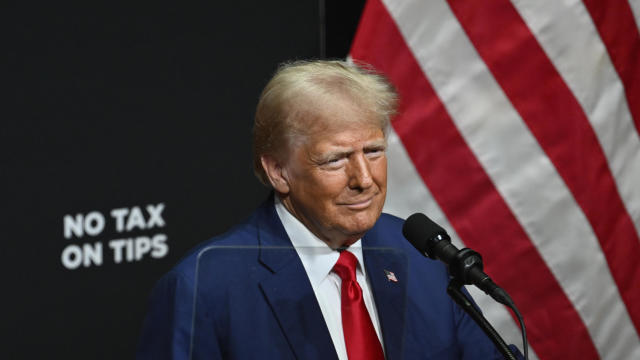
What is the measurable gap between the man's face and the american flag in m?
0.92

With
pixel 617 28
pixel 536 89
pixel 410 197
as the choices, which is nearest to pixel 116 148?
pixel 410 197

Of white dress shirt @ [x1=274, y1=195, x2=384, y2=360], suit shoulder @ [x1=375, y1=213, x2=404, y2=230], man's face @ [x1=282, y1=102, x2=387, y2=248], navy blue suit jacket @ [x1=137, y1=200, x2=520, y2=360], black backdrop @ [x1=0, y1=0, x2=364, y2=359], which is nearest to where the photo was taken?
navy blue suit jacket @ [x1=137, y1=200, x2=520, y2=360]

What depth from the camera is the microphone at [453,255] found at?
967 millimetres

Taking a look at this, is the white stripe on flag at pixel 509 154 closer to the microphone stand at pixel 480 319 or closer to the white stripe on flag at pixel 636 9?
the white stripe on flag at pixel 636 9

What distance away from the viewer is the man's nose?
1175mm

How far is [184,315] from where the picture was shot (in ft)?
3.77

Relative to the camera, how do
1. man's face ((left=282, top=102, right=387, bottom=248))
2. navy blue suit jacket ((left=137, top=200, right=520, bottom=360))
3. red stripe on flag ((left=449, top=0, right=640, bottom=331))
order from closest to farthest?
navy blue suit jacket ((left=137, top=200, right=520, bottom=360))
man's face ((left=282, top=102, right=387, bottom=248))
red stripe on flag ((left=449, top=0, right=640, bottom=331))

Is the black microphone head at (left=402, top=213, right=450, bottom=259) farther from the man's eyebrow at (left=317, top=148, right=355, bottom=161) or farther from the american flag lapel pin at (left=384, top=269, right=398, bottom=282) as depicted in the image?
the man's eyebrow at (left=317, top=148, right=355, bottom=161)

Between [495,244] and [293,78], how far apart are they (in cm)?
112

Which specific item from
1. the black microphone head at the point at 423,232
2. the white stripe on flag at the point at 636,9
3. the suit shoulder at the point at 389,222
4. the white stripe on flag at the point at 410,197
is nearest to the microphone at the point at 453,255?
the black microphone head at the point at 423,232

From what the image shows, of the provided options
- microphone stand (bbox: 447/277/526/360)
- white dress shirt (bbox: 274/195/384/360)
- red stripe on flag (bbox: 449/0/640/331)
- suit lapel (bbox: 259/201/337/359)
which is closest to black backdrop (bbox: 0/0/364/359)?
red stripe on flag (bbox: 449/0/640/331)

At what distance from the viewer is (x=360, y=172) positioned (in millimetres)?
1177

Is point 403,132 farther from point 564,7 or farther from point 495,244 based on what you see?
point 564,7

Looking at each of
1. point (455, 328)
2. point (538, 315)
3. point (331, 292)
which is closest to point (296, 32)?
point (538, 315)
